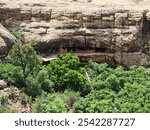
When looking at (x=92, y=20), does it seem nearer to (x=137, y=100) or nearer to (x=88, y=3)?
(x=88, y=3)

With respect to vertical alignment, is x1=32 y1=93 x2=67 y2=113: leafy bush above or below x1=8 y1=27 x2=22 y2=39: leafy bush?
below

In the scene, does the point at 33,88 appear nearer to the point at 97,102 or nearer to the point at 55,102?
the point at 55,102

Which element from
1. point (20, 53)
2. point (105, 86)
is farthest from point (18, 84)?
point (105, 86)

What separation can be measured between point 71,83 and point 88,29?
3.40 m

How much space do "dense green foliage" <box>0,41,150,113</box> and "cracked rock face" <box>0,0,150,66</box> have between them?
1.14 metres

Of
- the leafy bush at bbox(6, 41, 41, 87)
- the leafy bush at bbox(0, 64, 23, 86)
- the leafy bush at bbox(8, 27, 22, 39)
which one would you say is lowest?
the leafy bush at bbox(0, 64, 23, 86)

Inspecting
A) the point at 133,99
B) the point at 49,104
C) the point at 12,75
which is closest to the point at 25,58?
the point at 12,75

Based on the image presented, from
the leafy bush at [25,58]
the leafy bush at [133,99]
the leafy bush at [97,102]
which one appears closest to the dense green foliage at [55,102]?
the leafy bush at [97,102]

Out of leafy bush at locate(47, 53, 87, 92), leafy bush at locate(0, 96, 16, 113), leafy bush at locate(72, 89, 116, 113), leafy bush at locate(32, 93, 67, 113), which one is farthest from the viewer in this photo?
leafy bush at locate(47, 53, 87, 92)

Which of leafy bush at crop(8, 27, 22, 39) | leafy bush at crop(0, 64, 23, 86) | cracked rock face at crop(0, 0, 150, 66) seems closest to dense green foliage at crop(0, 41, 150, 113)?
leafy bush at crop(0, 64, 23, 86)

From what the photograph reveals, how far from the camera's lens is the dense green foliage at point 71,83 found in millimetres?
27109

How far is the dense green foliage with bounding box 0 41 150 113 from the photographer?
27109 mm

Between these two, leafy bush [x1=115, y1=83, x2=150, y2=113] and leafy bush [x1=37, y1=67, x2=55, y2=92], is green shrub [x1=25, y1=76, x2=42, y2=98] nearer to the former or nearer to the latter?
leafy bush [x1=37, y1=67, x2=55, y2=92]

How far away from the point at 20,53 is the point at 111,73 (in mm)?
4547
